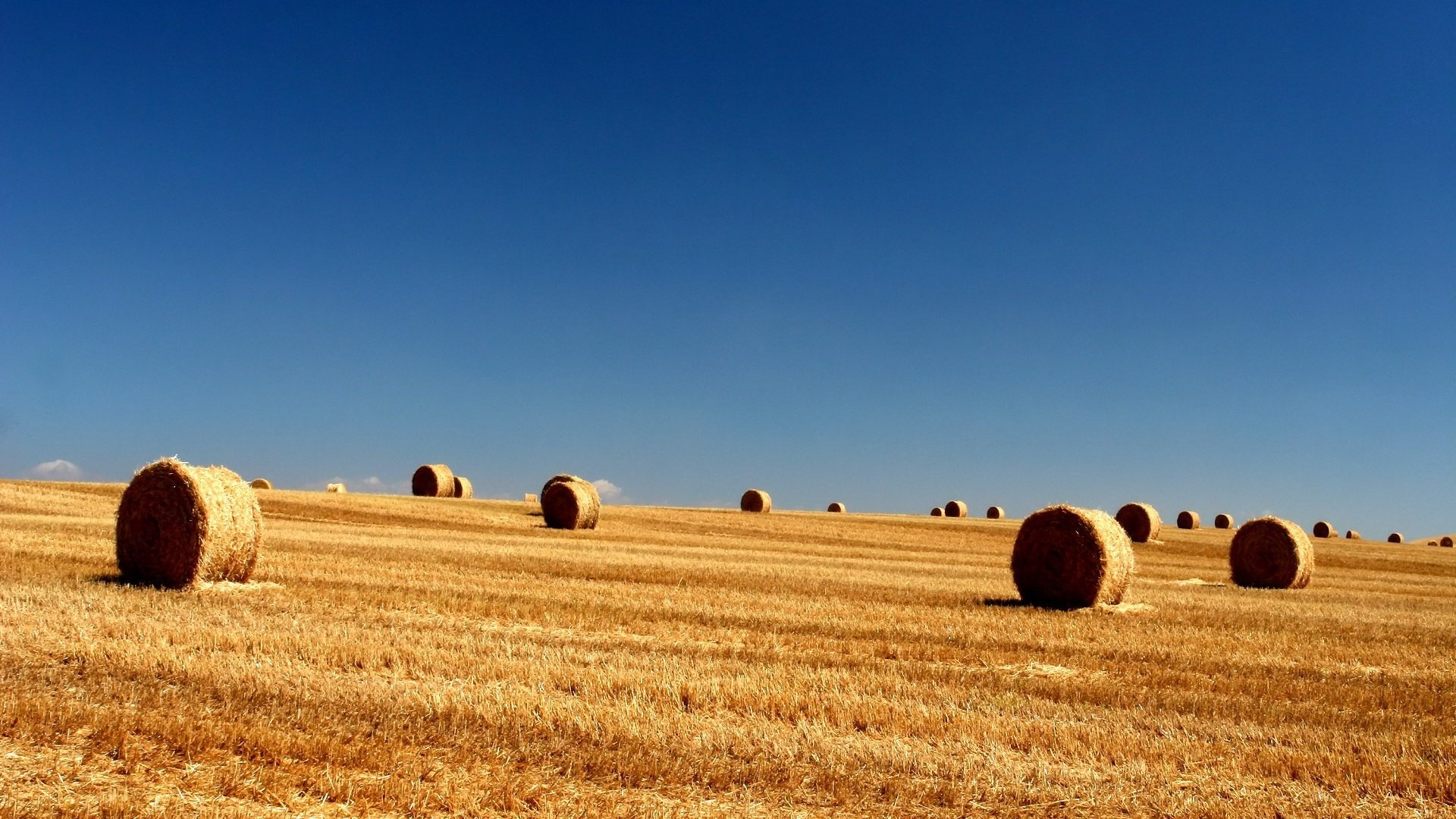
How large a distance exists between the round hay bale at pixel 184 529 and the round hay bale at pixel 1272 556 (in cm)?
2169

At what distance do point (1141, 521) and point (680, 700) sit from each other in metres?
35.9

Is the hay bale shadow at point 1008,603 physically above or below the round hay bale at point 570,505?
below

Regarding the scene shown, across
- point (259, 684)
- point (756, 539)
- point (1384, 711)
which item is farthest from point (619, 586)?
point (756, 539)

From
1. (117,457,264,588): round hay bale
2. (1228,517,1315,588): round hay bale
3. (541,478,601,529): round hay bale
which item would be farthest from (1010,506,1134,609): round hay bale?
(541,478,601,529): round hay bale

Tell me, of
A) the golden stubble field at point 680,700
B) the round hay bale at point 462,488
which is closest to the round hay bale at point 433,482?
the round hay bale at point 462,488

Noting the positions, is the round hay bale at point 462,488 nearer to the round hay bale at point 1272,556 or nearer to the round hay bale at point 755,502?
the round hay bale at point 755,502

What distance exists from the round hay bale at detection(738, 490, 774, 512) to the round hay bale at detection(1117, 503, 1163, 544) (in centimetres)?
1572

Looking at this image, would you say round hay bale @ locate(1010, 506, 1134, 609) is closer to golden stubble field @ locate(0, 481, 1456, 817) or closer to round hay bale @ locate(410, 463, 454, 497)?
golden stubble field @ locate(0, 481, 1456, 817)

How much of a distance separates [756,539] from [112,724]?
28.5 m

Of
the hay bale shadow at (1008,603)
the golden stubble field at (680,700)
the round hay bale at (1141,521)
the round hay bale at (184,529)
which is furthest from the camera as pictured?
the round hay bale at (1141,521)

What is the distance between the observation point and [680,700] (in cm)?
765

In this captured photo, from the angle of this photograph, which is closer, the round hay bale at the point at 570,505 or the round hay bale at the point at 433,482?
the round hay bale at the point at 570,505

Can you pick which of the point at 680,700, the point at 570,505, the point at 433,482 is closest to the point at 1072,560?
the point at 680,700

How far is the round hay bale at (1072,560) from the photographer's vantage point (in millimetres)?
16266
